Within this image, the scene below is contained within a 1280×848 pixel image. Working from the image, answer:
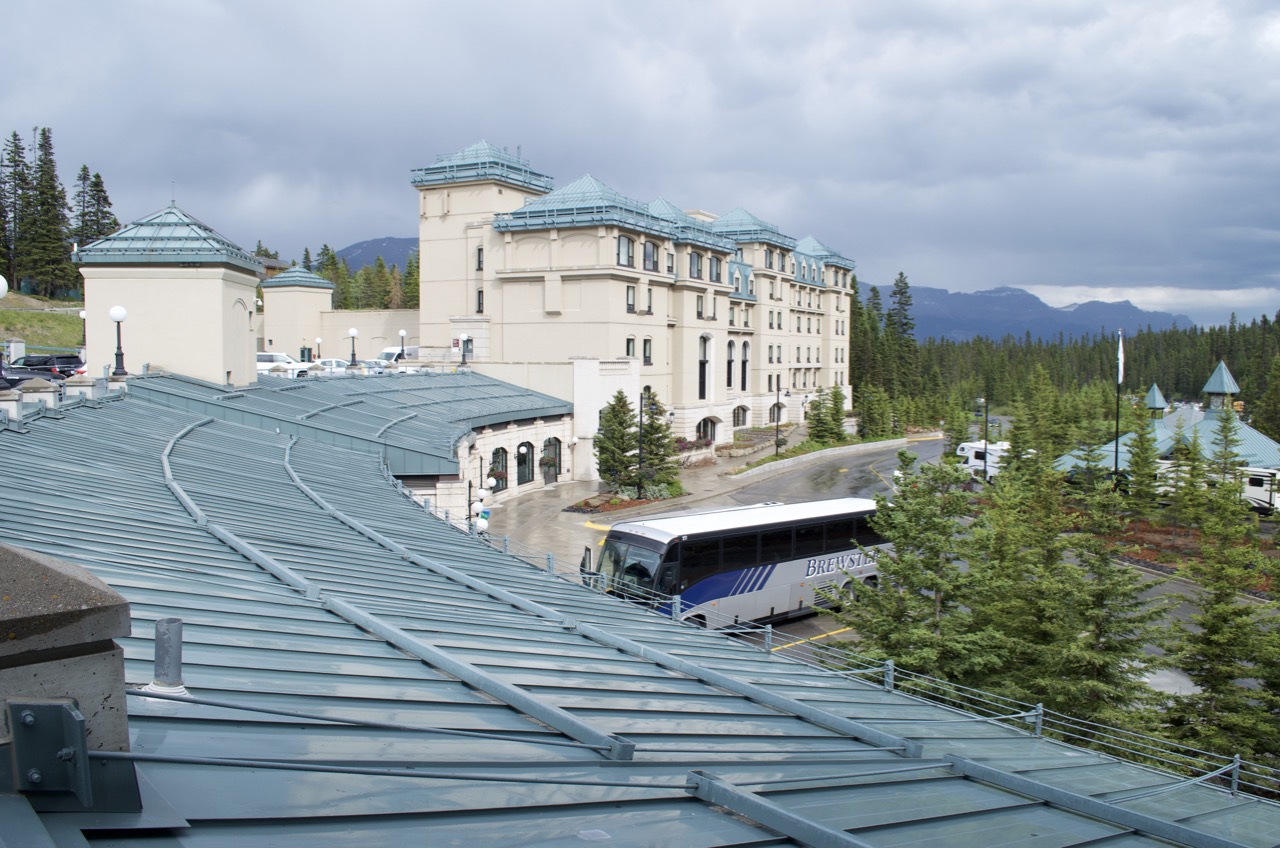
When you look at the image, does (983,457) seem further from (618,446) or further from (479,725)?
(479,725)

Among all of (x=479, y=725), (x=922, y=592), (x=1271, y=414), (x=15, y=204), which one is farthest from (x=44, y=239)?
(x=1271, y=414)

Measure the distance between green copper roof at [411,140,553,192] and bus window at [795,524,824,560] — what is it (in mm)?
41114

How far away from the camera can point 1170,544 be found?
42219 mm

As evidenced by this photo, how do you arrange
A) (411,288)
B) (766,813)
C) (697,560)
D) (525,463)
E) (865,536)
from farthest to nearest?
(411,288), (525,463), (865,536), (697,560), (766,813)

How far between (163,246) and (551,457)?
90.2 ft

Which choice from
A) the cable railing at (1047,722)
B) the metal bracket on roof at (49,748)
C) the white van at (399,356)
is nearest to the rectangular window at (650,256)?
the white van at (399,356)

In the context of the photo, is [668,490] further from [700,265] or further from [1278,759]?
[1278,759]

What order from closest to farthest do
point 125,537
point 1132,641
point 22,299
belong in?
point 125,537 < point 1132,641 < point 22,299

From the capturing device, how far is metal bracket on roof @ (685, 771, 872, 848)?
4.63m

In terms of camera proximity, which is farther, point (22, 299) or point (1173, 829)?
point (22, 299)

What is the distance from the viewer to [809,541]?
1094 inches

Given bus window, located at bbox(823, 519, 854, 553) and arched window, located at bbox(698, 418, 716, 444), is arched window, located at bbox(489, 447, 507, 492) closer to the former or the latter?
bus window, located at bbox(823, 519, 854, 553)

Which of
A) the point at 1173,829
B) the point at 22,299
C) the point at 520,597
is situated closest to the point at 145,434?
the point at 520,597

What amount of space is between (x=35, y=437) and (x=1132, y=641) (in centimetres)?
2032
